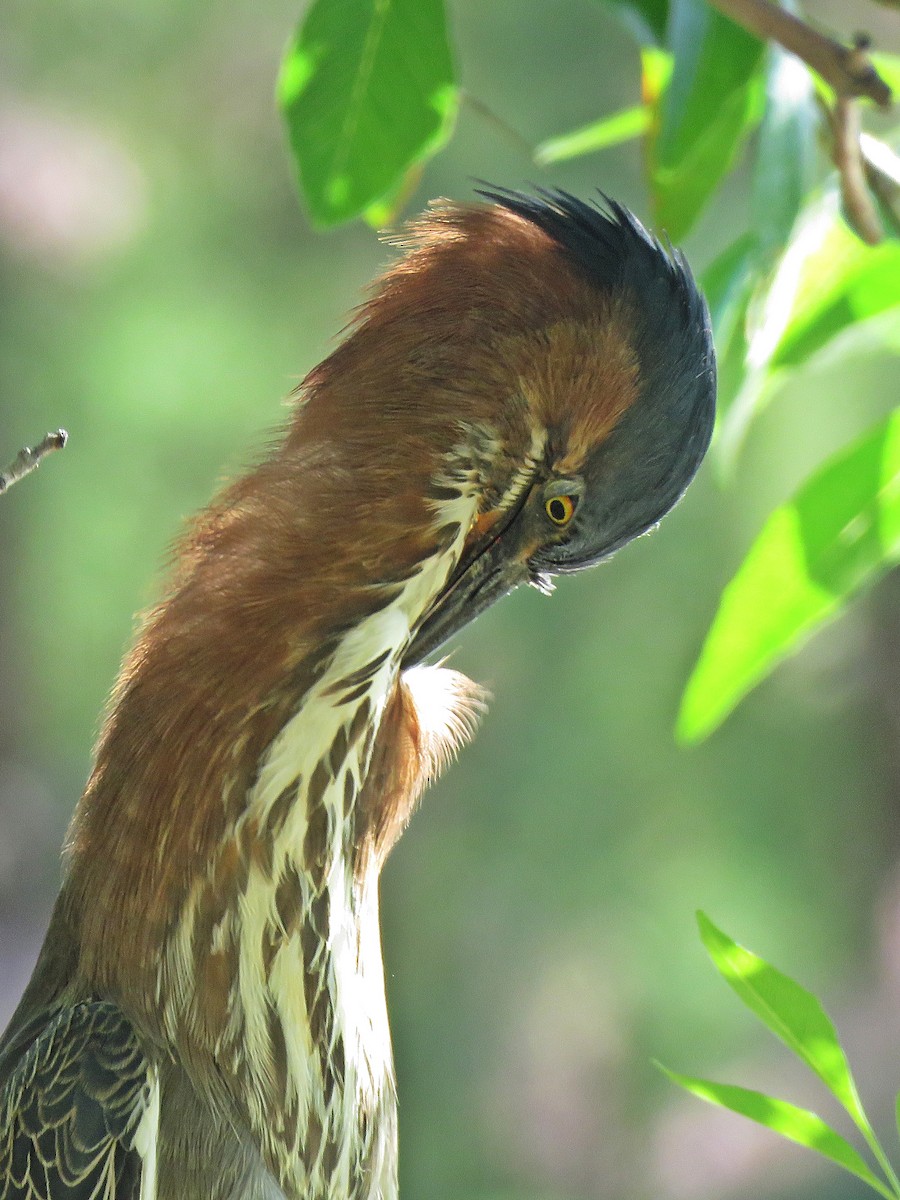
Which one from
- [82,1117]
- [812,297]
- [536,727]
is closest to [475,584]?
[812,297]

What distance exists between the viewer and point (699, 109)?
947mm

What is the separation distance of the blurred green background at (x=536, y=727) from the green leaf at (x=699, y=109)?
225 cm

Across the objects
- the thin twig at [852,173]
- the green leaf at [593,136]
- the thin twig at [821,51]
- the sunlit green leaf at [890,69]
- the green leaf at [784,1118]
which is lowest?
the green leaf at [784,1118]

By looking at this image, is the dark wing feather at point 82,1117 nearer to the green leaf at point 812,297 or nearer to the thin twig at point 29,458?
the thin twig at point 29,458

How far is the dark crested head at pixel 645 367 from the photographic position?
90cm

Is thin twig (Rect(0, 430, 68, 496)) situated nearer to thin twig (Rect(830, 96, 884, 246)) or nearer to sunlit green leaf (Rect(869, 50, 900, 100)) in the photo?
thin twig (Rect(830, 96, 884, 246))

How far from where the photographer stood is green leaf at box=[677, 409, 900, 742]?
82 centimetres

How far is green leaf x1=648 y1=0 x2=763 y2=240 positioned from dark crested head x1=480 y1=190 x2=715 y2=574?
0.07 meters

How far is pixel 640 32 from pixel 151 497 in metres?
2.63

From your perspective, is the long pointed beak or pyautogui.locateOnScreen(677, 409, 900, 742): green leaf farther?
the long pointed beak

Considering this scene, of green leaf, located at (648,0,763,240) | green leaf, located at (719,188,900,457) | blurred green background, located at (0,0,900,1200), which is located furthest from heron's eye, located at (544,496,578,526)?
blurred green background, located at (0,0,900,1200)

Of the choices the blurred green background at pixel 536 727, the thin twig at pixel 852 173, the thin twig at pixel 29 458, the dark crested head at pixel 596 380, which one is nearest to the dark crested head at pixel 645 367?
the dark crested head at pixel 596 380

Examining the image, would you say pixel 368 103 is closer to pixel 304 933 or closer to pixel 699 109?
pixel 699 109

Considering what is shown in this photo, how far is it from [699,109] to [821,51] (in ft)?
0.40
